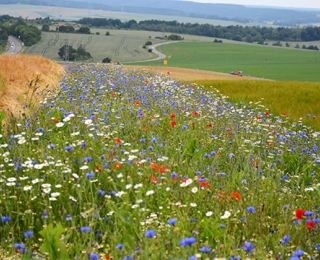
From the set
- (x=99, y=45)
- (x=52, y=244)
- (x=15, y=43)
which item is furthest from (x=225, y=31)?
(x=52, y=244)

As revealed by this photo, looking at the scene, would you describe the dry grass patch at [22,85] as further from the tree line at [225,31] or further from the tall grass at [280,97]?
the tree line at [225,31]

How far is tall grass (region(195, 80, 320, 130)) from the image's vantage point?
1177 centimetres

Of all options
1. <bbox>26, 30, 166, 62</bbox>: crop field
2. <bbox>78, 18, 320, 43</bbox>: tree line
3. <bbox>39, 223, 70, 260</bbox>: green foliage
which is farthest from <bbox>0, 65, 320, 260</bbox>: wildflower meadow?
<bbox>78, 18, 320, 43</bbox>: tree line

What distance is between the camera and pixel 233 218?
400 centimetres

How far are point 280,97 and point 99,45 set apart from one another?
63108 mm

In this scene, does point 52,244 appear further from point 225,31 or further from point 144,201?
point 225,31

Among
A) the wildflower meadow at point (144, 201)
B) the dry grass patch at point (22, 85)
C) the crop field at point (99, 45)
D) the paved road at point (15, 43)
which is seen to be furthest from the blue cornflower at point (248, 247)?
the crop field at point (99, 45)

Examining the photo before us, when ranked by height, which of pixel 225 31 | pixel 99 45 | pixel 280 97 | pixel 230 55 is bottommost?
pixel 230 55

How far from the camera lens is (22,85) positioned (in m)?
10.3

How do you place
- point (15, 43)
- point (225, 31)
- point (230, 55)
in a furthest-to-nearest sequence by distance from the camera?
1. point (225, 31)
2. point (230, 55)
3. point (15, 43)

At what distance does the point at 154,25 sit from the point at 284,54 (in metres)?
41.0

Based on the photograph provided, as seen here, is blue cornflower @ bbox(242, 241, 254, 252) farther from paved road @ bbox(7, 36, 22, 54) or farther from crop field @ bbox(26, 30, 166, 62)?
crop field @ bbox(26, 30, 166, 62)

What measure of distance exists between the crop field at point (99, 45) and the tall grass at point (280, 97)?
45.0 meters

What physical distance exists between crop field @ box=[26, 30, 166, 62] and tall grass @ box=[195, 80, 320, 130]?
45.0 m
